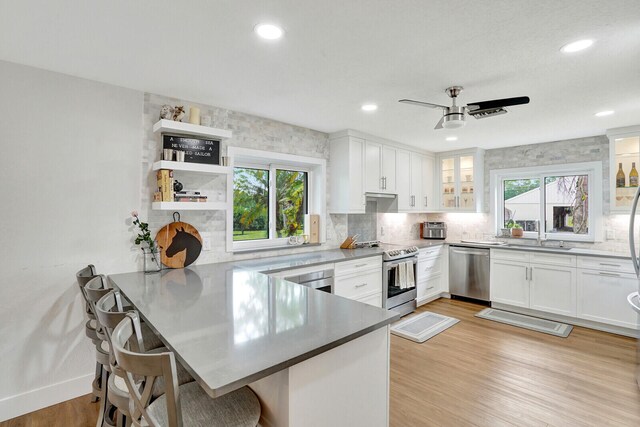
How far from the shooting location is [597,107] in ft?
9.81

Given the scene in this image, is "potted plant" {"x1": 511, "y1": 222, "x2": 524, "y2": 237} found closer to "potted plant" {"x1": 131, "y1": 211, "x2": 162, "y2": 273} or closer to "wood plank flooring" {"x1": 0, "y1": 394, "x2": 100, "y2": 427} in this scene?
"potted plant" {"x1": 131, "y1": 211, "x2": 162, "y2": 273}

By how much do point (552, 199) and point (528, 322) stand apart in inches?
75.6

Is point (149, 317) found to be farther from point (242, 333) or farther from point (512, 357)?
point (512, 357)

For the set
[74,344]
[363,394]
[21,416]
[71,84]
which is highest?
[71,84]

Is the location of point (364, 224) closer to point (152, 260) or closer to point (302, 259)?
point (302, 259)

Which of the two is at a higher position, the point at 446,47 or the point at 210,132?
the point at 446,47

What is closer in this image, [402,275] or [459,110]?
[459,110]

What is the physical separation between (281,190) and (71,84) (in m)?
2.14

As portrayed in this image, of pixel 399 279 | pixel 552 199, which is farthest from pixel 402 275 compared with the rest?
pixel 552 199

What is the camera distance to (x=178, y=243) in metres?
2.77

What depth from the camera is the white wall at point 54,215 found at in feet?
6.95

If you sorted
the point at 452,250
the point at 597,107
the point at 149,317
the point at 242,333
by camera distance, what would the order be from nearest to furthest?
the point at 242,333, the point at 149,317, the point at 597,107, the point at 452,250

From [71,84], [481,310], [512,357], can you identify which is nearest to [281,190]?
[71,84]

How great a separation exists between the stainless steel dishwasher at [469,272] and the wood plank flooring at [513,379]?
955mm
